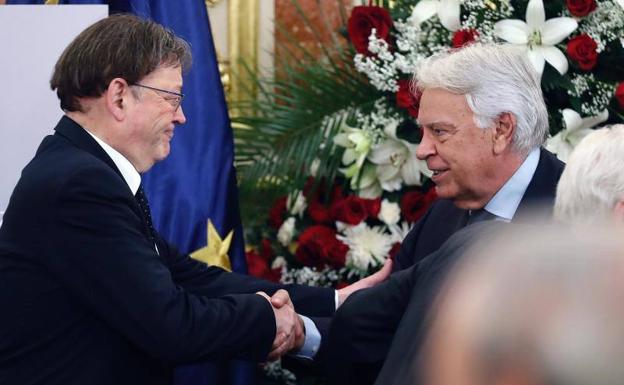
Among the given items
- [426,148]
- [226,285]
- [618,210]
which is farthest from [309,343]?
[618,210]

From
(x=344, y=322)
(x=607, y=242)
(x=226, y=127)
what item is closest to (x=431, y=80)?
(x=344, y=322)

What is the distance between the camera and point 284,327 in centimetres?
268

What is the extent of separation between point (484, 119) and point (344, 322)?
616mm

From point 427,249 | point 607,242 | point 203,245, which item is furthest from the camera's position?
point 203,245

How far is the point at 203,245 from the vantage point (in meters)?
3.63

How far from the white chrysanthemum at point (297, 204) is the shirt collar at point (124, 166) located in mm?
1334

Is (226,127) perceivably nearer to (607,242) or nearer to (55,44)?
(55,44)

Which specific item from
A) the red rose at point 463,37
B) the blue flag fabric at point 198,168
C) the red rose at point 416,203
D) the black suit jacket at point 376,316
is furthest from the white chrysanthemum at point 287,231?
the black suit jacket at point 376,316

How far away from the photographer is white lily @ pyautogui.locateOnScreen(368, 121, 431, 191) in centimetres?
355

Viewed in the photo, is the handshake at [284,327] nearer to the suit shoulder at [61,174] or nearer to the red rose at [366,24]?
the suit shoulder at [61,174]

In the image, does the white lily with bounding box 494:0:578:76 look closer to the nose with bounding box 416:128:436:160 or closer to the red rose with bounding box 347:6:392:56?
the red rose with bounding box 347:6:392:56

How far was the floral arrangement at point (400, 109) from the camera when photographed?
3379 mm

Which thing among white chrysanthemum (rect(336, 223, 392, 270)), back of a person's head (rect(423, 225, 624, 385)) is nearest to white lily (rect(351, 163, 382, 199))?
white chrysanthemum (rect(336, 223, 392, 270))

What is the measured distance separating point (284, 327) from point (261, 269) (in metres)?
1.27
